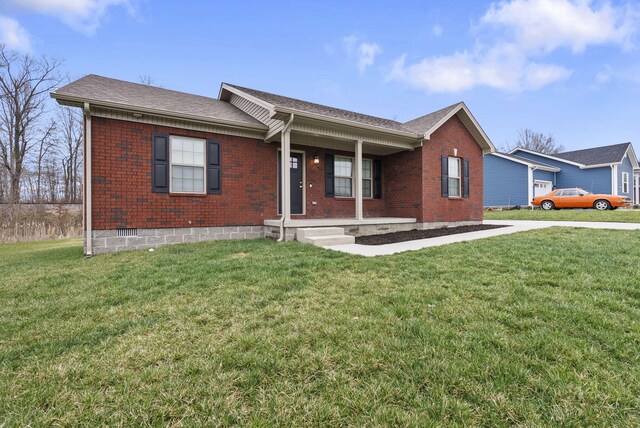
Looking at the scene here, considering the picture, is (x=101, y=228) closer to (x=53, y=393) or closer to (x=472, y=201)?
(x=53, y=393)

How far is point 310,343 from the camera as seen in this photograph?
2.29 metres

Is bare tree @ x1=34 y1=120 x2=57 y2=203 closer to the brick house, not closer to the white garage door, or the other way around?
the brick house

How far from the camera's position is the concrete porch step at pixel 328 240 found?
21.6 feet

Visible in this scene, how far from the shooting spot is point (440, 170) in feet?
Result: 32.2

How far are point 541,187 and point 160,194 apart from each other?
23.1 meters

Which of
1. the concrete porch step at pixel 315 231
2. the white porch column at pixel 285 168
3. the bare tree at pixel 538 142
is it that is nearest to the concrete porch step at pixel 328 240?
the concrete porch step at pixel 315 231

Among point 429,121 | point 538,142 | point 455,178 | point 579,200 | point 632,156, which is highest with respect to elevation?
point 538,142

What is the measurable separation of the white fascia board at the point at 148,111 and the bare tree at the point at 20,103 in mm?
15477

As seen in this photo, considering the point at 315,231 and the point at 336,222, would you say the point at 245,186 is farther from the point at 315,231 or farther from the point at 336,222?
the point at 336,222

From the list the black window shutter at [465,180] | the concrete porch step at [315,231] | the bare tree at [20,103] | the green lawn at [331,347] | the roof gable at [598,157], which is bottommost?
the green lawn at [331,347]

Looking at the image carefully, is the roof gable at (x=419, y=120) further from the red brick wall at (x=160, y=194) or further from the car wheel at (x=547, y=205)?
the car wheel at (x=547, y=205)

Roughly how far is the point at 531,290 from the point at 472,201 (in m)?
8.35

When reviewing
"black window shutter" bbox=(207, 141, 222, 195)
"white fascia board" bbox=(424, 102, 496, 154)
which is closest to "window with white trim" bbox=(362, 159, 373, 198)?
"white fascia board" bbox=(424, 102, 496, 154)

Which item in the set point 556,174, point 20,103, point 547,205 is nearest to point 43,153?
point 20,103
